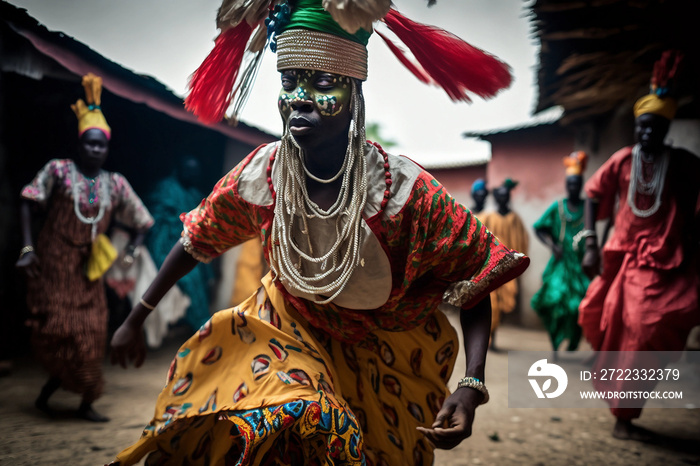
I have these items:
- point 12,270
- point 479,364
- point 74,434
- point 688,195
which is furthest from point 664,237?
point 12,270

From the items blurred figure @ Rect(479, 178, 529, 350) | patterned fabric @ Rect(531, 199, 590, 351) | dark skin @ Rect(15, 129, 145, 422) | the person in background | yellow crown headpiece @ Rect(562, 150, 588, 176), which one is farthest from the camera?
blurred figure @ Rect(479, 178, 529, 350)

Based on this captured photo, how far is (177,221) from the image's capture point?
662 centimetres

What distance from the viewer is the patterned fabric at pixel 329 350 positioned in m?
1.82

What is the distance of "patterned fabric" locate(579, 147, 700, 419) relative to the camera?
11.9 ft

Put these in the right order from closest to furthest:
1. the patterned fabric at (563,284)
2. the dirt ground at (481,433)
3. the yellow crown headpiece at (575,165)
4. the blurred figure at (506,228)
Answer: the dirt ground at (481,433) → the patterned fabric at (563,284) → the yellow crown headpiece at (575,165) → the blurred figure at (506,228)

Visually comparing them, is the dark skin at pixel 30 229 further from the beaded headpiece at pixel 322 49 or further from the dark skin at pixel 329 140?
the dark skin at pixel 329 140

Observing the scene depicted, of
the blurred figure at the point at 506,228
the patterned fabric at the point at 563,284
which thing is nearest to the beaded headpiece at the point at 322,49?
the patterned fabric at the point at 563,284

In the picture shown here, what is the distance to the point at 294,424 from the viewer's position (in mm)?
1737

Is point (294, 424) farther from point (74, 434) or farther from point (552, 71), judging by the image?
point (552, 71)

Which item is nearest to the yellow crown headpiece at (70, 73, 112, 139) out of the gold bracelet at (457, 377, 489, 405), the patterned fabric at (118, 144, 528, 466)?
the patterned fabric at (118, 144, 528, 466)

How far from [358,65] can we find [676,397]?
15.3 feet

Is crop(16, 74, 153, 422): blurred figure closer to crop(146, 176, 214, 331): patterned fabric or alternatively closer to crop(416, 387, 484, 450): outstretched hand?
crop(146, 176, 214, 331): patterned fabric

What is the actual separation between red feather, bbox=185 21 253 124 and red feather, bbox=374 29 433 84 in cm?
60

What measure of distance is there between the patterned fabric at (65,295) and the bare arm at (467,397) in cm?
311
